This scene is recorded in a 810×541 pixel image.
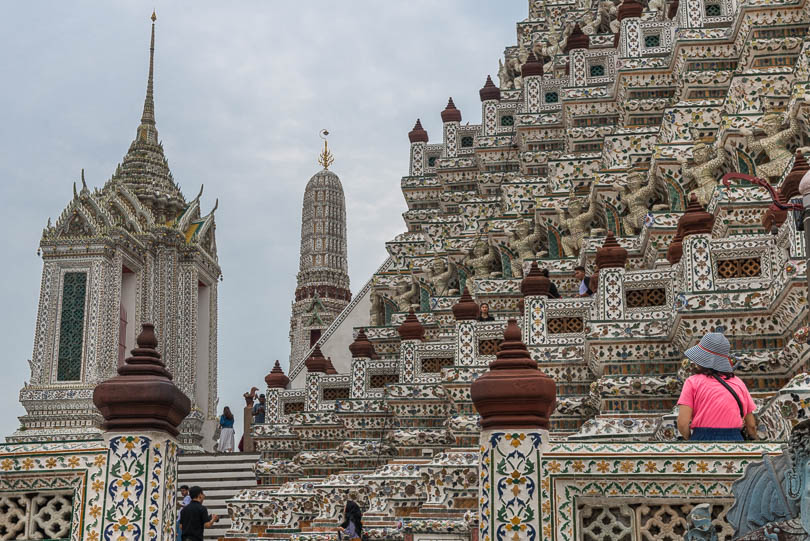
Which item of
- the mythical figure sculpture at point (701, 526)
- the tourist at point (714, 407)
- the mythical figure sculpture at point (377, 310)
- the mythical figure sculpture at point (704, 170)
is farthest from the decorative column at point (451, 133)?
the mythical figure sculpture at point (701, 526)

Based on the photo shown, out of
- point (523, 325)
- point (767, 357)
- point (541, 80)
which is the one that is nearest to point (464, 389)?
point (523, 325)

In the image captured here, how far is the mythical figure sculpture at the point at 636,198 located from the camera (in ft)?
50.6

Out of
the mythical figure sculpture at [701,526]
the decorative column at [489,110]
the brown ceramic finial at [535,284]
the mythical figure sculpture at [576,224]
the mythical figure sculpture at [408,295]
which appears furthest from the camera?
the decorative column at [489,110]

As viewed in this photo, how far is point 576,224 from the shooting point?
17141mm

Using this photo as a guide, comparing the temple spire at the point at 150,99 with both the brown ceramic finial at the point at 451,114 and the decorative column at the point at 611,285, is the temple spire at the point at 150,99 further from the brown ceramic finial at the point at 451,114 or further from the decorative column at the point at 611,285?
the decorative column at the point at 611,285

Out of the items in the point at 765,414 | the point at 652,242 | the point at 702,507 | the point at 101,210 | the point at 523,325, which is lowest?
the point at 702,507

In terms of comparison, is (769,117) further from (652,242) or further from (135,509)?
(135,509)

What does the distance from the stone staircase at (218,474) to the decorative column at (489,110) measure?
8665mm

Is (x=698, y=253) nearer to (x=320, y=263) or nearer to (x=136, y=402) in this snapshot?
(x=136, y=402)

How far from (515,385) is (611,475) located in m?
0.68

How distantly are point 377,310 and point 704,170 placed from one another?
1053cm

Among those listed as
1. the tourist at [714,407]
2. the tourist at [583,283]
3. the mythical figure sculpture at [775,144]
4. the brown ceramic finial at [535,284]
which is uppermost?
the mythical figure sculpture at [775,144]

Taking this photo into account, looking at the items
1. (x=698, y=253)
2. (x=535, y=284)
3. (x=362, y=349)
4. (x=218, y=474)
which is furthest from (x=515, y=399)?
(x=218, y=474)

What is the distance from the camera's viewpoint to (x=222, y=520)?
18.9 meters
